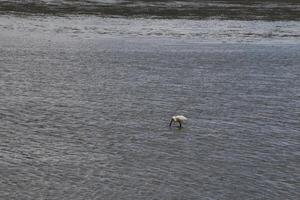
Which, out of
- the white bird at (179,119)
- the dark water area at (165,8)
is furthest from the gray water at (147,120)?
the dark water area at (165,8)

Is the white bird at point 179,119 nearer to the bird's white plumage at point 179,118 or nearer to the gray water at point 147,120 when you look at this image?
the bird's white plumage at point 179,118

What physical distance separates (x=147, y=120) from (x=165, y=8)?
54.6 metres

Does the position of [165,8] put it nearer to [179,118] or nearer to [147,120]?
[147,120]

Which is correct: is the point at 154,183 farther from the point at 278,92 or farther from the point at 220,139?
the point at 278,92

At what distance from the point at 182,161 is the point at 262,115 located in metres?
6.78

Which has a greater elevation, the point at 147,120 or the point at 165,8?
the point at 147,120

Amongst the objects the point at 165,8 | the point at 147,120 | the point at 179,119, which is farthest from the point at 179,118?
the point at 165,8

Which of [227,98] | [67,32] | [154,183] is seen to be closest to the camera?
[154,183]

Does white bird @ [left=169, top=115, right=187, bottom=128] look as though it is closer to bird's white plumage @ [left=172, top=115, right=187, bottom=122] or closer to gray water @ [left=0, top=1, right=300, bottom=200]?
bird's white plumage @ [left=172, top=115, right=187, bottom=122]

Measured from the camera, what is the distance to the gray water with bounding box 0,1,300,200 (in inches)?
703

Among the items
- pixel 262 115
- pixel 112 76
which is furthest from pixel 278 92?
pixel 112 76

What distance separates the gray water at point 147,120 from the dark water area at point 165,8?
24.1 meters

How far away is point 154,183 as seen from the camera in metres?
17.8

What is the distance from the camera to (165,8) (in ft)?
255
